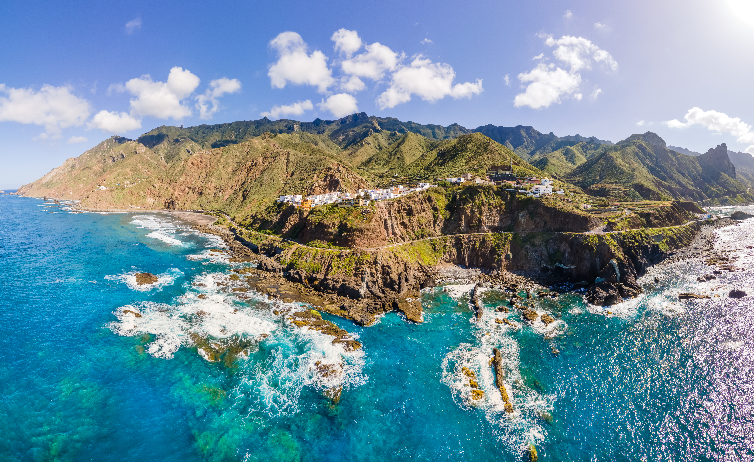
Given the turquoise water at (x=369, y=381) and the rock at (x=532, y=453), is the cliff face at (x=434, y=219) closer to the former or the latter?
the turquoise water at (x=369, y=381)

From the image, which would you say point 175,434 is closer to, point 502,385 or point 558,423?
point 502,385

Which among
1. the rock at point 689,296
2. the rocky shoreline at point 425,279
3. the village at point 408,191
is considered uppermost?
the village at point 408,191

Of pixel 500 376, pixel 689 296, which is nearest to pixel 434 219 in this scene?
pixel 500 376

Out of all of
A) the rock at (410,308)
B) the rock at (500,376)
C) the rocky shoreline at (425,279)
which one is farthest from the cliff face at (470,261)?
the rock at (500,376)

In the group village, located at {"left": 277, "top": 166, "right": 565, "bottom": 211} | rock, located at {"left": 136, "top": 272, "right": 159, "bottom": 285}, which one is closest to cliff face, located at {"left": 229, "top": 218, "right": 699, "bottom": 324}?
village, located at {"left": 277, "top": 166, "right": 565, "bottom": 211}

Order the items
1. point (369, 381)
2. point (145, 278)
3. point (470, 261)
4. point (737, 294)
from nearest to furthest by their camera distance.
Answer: point (369, 381) < point (737, 294) < point (145, 278) < point (470, 261)

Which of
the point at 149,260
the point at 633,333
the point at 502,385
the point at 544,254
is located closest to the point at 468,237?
the point at 544,254

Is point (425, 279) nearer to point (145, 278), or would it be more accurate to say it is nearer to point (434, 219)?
point (434, 219)
